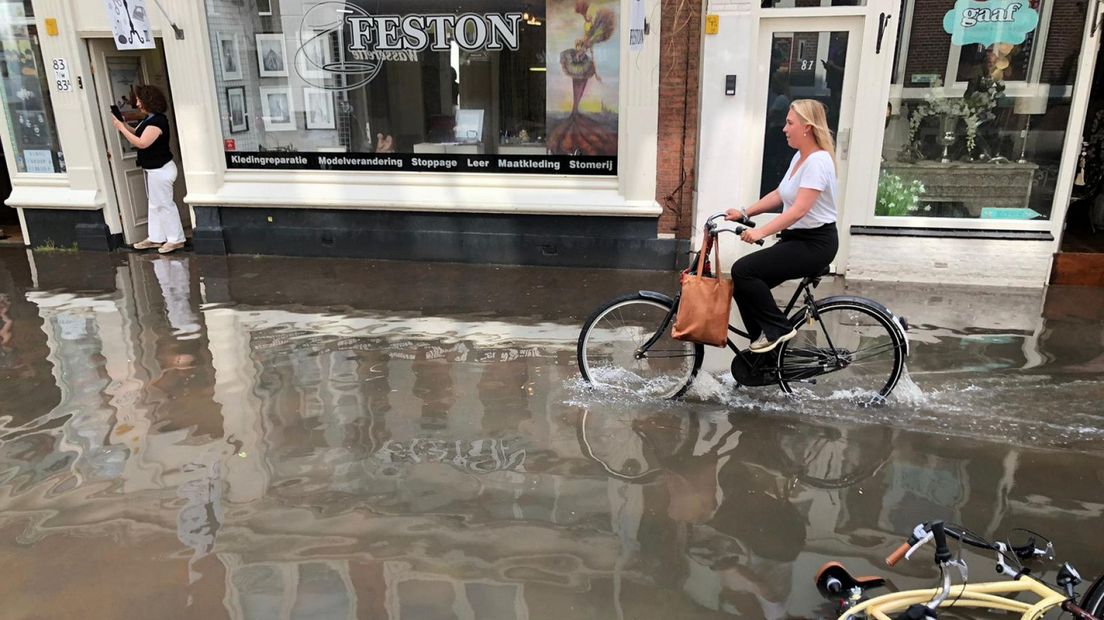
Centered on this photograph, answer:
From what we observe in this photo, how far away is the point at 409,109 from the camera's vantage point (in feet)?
28.3

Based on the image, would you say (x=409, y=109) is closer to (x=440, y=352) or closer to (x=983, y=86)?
(x=440, y=352)

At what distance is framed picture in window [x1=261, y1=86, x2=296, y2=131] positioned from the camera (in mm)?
8961

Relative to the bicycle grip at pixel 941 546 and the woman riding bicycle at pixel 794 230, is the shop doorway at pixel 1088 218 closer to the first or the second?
the woman riding bicycle at pixel 794 230

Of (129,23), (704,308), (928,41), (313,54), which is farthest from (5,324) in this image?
(928,41)

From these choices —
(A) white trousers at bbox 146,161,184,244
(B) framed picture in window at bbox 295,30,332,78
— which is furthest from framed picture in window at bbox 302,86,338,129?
(A) white trousers at bbox 146,161,184,244

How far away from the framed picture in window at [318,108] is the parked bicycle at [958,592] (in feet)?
25.0

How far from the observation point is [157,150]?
918 centimetres

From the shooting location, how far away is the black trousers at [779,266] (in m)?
4.66

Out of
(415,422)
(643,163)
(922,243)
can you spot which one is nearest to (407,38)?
(643,163)

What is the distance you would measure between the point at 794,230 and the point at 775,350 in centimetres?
76

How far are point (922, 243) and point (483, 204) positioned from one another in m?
4.55

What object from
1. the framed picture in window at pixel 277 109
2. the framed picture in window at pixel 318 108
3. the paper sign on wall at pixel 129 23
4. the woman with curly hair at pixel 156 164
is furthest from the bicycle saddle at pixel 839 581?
the woman with curly hair at pixel 156 164

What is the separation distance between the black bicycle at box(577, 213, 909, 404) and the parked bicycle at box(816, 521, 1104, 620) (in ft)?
6.50

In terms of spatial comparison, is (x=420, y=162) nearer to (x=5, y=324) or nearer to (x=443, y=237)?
(x=443, y=237)
